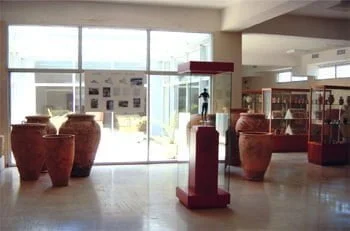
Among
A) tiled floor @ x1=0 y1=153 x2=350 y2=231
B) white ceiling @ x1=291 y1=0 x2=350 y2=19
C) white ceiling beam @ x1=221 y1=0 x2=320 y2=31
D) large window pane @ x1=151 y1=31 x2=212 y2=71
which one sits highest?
white ceiling @ x1=291 y1=0 x2=350 y2=19

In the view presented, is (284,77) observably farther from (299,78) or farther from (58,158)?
(58,158)

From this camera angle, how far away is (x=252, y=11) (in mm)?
7133

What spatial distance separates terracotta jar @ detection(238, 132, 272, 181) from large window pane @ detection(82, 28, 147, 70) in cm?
290

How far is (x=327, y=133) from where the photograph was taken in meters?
9.03

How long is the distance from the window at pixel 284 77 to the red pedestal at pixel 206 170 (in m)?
10.3

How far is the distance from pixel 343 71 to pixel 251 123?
5508mm

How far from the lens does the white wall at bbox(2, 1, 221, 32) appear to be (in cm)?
791

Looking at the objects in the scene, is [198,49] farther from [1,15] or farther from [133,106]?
[1,15]

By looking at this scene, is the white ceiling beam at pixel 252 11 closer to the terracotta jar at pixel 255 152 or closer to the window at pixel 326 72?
the terracotta jar at pixel 255 152

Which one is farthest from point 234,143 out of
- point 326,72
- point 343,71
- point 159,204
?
point 326,72

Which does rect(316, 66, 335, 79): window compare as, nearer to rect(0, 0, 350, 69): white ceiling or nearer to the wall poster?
rect(0, 0, 350, 69): white ceiling

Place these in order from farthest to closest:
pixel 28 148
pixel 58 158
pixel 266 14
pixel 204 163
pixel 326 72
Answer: pixel 326 72 < pixel 266 14 < pixel 28 148 < pixel 58 158 < pixel 204 163

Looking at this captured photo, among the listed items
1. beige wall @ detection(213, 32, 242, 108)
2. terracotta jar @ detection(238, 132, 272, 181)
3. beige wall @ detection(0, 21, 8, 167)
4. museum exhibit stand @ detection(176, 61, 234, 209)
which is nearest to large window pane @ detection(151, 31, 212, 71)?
beige wall @ detection(213, 32, 242, 108)

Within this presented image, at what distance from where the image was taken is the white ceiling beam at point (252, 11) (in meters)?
6.37
